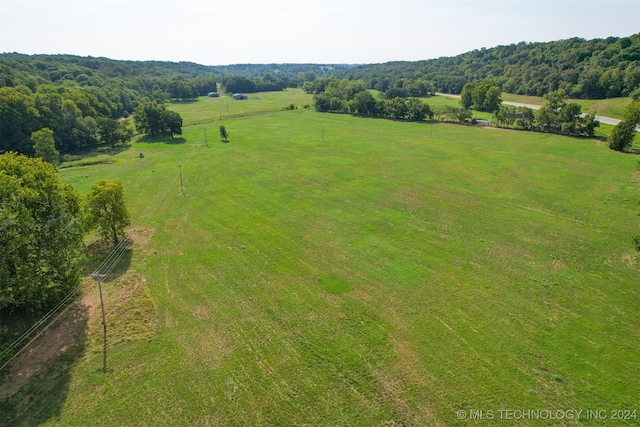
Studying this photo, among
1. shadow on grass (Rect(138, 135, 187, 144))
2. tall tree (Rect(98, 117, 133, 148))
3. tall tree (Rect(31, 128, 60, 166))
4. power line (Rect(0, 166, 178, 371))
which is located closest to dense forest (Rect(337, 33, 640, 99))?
shadow on grass (Rect(138, 135, 187, 144))

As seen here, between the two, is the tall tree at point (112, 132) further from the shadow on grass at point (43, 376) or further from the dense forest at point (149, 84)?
the shadow on grass at point (43, 376)

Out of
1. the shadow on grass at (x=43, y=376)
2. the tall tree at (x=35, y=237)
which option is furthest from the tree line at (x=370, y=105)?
the shadow on grass at (x=43, y=376)

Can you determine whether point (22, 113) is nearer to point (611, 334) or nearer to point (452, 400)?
point (452, 400)

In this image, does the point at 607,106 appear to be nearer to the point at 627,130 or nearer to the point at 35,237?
the point at 627,130

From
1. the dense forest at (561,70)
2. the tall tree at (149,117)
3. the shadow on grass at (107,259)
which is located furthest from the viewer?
the dense forest at (561,70)

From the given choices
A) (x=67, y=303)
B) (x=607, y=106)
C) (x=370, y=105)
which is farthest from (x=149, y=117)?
(x=607, y=106)

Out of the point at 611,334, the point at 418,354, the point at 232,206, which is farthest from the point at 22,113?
the point at 611,334

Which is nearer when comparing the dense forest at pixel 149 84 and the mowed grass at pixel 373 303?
the mowed grass at pixel 373 303

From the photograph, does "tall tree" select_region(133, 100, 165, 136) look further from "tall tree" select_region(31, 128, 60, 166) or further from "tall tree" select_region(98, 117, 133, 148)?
"tall tree" select_region(31, 128, 60, 166)
